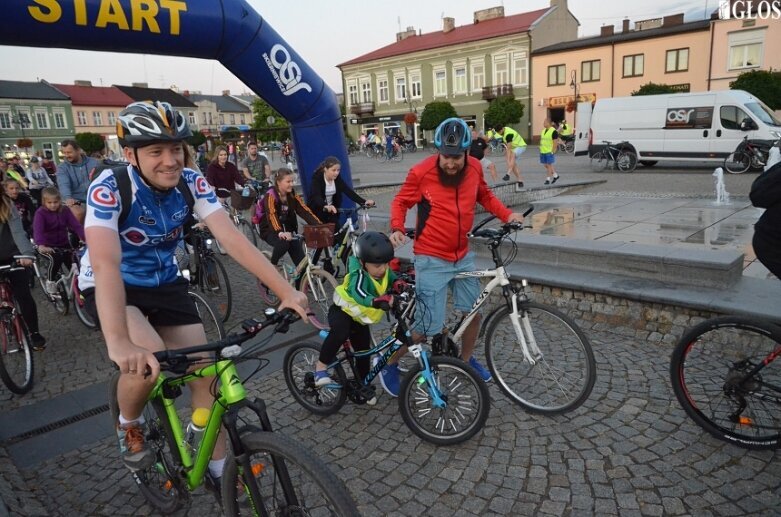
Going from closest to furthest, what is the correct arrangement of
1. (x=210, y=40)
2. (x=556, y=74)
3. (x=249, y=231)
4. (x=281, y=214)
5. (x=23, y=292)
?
(x=23, y=292)
(x=281, y=214)
(x=210, y=40)
(x=249, y=231)
(x=556, y=74)

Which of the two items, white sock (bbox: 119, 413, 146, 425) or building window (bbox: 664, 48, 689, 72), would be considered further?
building window (bbox: 664, 48, 689, 72)

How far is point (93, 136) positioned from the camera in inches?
2036

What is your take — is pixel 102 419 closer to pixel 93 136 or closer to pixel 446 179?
pixel 446 179

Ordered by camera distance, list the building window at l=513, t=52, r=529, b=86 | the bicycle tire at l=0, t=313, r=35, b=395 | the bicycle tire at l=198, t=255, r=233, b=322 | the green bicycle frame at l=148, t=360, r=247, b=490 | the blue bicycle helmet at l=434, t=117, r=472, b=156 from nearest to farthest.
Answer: the green bicycle frame at l=148, t=360, r=247, b=490 < the blue bicycle helmet at l=434, t=117, r=472, b=156 < the bicycle tire at l=0, t=313, r=35, b=395 < the bicycle tire at l=198, t=255, r=233, b=322 < the building window at l=513, t=52, r=529, b=86

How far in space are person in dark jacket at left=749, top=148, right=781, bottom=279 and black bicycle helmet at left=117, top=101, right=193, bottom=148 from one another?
3020 mm

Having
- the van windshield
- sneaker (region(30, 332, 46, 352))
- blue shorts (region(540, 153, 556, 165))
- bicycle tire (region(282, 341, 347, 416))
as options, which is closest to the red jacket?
bicycle tire (region(282, 341, 347, 416))

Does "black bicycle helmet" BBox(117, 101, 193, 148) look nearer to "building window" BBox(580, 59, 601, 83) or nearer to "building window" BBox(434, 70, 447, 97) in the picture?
"building window" BBox(580, 59, 601, 83)

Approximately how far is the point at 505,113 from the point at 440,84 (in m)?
11.0

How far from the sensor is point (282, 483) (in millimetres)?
1993

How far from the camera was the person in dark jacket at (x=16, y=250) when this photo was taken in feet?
16.1

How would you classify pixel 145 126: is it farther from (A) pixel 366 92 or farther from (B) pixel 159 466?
(A) pixel 366 92

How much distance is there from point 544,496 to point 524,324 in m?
1.14

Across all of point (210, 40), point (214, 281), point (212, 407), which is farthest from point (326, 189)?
point (212, 407)

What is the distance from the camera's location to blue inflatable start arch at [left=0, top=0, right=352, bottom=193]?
589 cm
